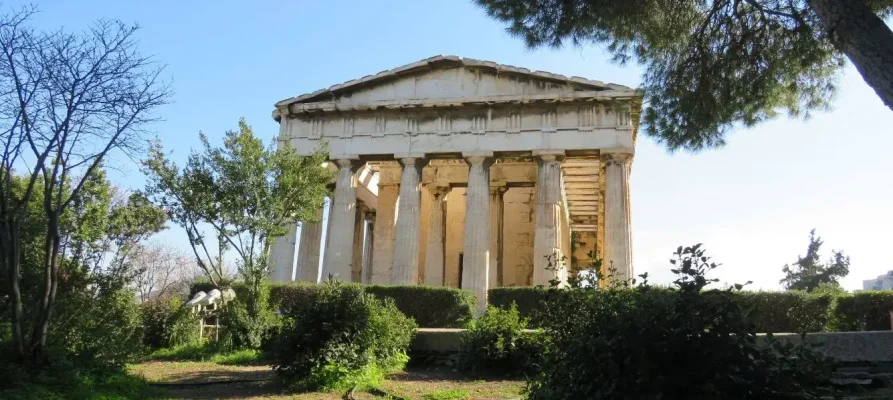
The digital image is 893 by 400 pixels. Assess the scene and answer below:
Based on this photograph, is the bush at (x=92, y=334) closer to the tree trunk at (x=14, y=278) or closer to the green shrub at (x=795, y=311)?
the tree trunk at (x=14, y=278)

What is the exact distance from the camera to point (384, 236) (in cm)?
2934

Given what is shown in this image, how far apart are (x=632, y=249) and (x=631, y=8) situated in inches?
607

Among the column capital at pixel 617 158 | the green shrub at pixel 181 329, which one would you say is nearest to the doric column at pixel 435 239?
the column capital at pixel 617 158

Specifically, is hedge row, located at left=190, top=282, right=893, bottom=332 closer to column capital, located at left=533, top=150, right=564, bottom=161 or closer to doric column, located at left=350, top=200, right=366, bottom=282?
column capital, located at left=533, top=150, right=564, bottom=161

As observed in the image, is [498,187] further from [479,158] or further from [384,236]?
[384,236]

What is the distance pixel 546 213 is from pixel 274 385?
51.5 ft

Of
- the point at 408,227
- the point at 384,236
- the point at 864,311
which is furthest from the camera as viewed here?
the point at 384,236

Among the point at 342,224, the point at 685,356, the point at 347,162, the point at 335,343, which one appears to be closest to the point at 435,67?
the point at 347,162

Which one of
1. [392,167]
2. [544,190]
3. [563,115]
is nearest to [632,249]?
[544,190]

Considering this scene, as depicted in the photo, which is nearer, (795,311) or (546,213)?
(795,311)

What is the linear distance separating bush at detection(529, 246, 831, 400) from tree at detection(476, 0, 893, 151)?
5218 mm

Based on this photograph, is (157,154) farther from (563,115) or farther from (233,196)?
(563,115)

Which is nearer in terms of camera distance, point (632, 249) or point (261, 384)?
point (261, 384)

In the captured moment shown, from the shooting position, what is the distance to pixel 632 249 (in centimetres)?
2319
